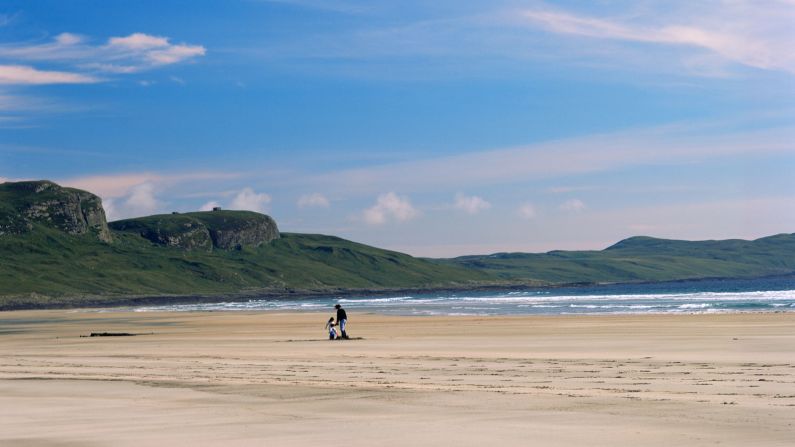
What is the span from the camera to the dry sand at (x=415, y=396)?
13461 millimetres

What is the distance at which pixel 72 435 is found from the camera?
45.9ft

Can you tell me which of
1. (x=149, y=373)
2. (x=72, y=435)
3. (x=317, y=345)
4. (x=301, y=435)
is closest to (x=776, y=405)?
(x=301, y=435)

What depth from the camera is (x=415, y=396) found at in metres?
18.1

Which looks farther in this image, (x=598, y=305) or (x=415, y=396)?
(x=598, y=305)

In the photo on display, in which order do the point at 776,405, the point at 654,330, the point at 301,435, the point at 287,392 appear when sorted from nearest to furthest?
the point at 301,435 < the point at 776,405 < the point at 287,392 < the point at 654,330

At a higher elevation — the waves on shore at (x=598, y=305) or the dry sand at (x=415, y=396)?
the waves on shore at (x=598, y=305)

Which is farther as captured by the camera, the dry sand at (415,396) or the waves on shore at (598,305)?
the waves on shore at (598,305)

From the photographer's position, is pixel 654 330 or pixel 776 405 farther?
pixel 654 330

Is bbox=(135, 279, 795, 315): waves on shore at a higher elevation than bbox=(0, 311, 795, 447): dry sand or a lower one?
higher

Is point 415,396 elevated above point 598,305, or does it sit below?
below

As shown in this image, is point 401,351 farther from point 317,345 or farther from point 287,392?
point 287,392

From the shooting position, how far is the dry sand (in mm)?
13461

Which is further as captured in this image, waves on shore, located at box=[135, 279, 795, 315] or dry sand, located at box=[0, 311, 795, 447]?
waves on shore, located at box=[135, 279, 795, 315]

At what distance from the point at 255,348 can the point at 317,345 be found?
2595 mm
